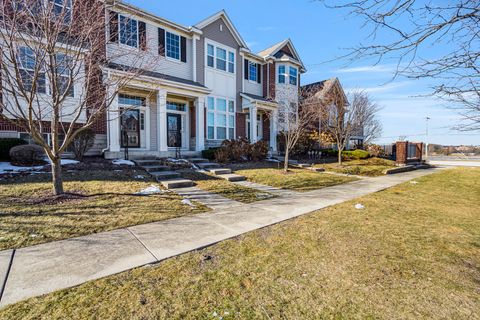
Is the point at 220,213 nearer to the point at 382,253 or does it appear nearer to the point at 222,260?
the point at 222,260

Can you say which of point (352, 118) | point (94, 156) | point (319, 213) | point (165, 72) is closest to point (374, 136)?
point (352, 118)

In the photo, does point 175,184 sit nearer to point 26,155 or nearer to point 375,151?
point 26,155

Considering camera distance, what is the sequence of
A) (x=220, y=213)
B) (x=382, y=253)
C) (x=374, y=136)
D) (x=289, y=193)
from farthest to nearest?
(x=374, y=136), (x=289, y=193), (x=220, y=213), (x=382, y=253)

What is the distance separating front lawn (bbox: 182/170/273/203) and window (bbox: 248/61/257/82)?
10.9 m

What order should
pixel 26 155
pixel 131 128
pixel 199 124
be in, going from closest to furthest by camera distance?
pixel 26 155, pixel 131 128, pixel 199 124

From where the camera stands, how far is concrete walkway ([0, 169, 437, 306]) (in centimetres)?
269

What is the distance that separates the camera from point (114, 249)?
350cm

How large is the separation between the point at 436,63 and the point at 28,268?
18.6ft

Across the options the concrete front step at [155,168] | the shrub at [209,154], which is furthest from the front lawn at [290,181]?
the concrete front step at [155,168]

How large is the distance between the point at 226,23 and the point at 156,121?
822 centimetres

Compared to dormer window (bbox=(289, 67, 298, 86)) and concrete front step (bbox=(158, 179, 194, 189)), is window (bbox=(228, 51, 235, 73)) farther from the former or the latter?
concrete front step (bbox=(158, 179, 194, 189))

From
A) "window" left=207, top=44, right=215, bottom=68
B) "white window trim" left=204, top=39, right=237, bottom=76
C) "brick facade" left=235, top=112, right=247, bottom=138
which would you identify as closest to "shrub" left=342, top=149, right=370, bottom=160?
"brick facade" left=235, top=112, right=247, bottom=138

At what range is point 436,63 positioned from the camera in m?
3.19

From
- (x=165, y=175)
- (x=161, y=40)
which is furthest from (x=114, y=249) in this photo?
(x=161, y=40)
